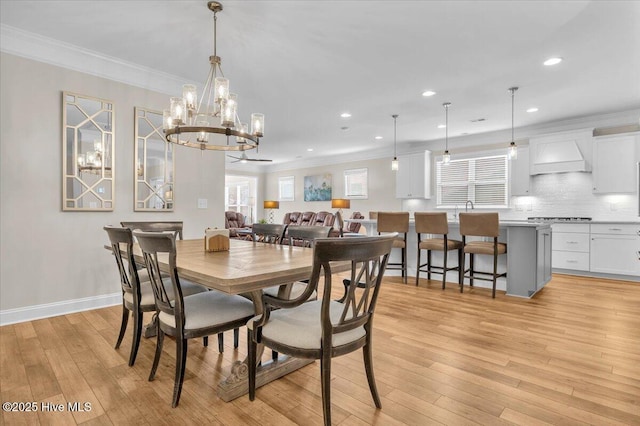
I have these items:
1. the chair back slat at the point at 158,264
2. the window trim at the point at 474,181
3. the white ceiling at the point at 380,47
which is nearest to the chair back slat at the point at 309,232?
the chair back slat at the point at 158,264

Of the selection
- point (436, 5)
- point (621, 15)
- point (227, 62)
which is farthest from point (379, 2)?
point (621, 15)

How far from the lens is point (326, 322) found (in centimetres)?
142

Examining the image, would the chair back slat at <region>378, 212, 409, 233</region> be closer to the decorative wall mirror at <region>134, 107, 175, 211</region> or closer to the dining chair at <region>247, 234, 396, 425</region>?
the decorative wall mirror at <region>134, 107, 175, 211</region>

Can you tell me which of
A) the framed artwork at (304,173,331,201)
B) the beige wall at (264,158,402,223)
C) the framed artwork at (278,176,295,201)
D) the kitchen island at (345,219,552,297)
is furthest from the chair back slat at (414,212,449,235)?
the framed artwork at (278,176,295,201)

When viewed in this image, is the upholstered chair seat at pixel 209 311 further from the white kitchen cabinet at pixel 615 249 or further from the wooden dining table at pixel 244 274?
the white kitchen cabinet at pixel 615 249

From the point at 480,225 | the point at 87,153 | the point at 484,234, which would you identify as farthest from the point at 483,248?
the point at 87,153

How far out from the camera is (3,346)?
241 cm

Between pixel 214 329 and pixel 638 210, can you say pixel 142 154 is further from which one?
pixel 638 210

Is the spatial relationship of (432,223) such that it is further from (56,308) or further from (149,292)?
(56,308)

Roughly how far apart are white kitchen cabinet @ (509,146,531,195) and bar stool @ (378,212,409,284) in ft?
9.50

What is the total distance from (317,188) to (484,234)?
6.34 metres

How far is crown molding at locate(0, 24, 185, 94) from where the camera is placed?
9.65 ft

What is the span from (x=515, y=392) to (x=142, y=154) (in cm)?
406

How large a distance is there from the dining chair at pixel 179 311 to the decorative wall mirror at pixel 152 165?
2315mm
